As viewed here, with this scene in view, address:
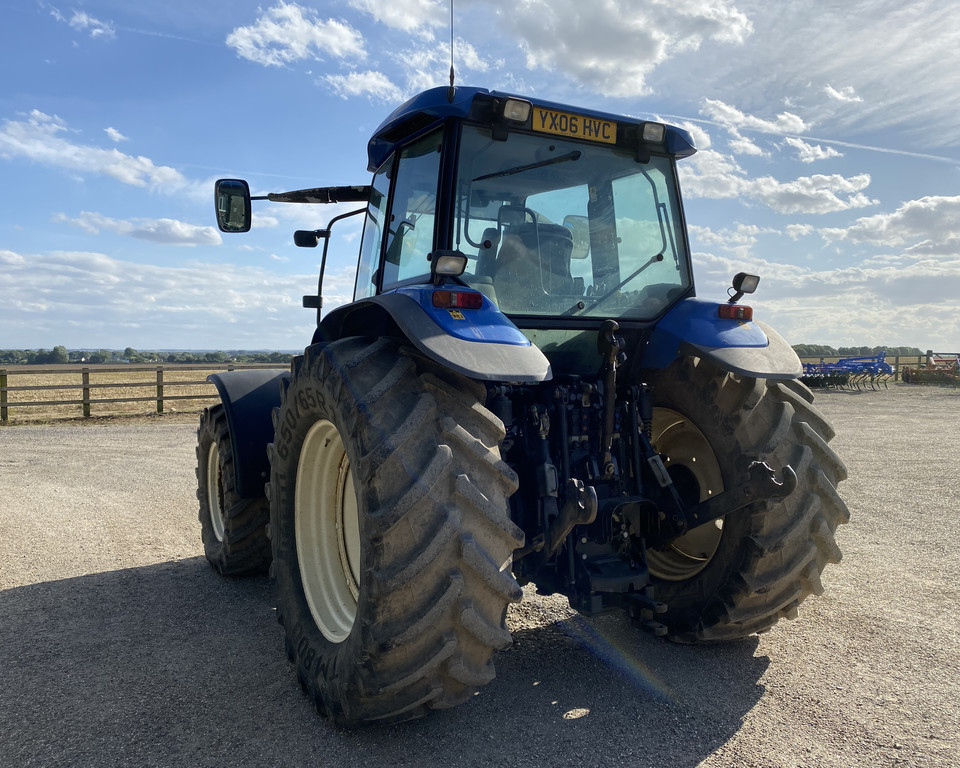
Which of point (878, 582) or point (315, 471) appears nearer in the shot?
point (315, 471)

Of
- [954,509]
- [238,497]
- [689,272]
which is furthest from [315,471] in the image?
[954,509]

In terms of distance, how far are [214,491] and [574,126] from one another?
3480 millimetres

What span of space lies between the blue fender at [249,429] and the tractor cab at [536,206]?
3.79ft

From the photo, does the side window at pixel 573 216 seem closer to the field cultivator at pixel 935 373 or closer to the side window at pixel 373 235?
the side window at pixel 373 235

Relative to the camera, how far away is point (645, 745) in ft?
8.42

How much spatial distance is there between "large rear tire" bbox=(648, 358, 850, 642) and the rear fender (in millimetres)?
1129

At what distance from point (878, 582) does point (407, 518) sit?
355 centimetres

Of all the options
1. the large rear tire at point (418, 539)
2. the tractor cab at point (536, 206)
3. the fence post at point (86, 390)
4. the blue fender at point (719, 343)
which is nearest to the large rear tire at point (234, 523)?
the tractor cab at point (536, 206)

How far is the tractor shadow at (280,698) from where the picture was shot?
8.32 feet

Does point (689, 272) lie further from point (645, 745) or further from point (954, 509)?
point (954, 509)

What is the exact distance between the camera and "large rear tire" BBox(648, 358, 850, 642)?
3049mm

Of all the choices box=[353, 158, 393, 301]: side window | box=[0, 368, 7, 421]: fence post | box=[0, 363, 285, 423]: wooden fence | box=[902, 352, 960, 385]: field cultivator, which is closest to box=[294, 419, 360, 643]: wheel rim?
box=[353, 158, 393, 301]: side window

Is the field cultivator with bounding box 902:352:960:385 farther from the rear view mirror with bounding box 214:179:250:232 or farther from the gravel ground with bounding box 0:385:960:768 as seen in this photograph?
the rear view mirror with bounding box 214:179:250:232

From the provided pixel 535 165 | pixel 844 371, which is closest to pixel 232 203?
pixel 535 165
